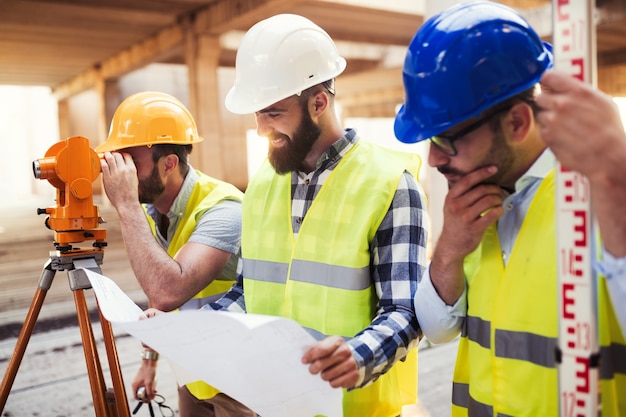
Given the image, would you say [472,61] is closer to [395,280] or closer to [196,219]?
[395,280]

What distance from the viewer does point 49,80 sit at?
19047 millimetres

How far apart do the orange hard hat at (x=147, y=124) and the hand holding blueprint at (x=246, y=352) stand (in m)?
1.03

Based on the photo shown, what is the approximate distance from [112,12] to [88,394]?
8676 millimetres

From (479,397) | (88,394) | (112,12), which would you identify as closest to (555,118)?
(479,397)

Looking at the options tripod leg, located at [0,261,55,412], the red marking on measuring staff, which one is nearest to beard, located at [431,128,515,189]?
the red marking on measuring staff

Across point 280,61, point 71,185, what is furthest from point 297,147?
point 71,185

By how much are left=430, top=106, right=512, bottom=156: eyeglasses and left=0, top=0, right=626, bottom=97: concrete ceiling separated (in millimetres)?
7853

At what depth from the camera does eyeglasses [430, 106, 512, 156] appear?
3.54ft

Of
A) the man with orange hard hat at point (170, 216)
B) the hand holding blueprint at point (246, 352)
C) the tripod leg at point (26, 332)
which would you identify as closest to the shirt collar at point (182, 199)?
the man with orange hard hat at point (170, 216)

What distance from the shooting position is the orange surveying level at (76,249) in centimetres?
176

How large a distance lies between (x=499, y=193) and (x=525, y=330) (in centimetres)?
28

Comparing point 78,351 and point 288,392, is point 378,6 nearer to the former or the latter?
point 78,351

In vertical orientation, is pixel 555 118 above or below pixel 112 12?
below

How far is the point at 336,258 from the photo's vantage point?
4.80ft
